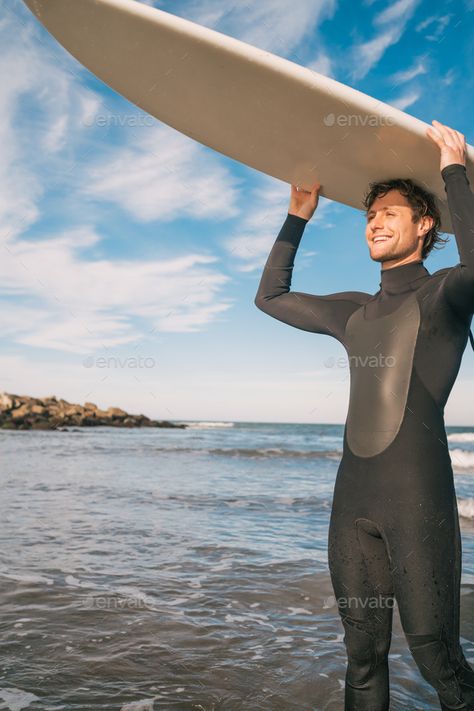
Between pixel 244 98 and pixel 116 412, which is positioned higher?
pixel 244 98

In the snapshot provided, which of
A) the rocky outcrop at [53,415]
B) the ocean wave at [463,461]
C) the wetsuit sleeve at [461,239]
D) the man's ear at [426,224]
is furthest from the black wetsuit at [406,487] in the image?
the rocky outcrop at [53,415]

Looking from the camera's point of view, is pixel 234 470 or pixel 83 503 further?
pixel 234 470

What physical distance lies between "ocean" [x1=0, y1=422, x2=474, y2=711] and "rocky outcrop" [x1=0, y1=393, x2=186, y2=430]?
26.1 metres

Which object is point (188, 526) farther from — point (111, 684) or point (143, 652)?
point (111, 684)

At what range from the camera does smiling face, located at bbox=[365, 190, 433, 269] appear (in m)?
2.12

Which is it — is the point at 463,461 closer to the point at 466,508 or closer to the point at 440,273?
the point at 466,508

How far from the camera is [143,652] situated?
3170 millimetres

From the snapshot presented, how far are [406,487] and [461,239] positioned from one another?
83cm

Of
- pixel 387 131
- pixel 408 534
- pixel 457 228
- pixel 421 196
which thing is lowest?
pixel 408 534

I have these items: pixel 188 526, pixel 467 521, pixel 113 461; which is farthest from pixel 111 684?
pixel 113 461

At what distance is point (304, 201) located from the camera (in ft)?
8.56

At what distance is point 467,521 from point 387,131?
6770 millimetres

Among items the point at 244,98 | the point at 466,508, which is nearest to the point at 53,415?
the point at 466,508

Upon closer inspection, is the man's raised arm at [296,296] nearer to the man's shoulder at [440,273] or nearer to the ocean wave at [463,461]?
the man's shoulder at [440,273]
